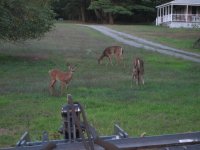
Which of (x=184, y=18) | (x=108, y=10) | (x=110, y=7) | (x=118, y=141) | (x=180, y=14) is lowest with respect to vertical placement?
(x=184, y=18)

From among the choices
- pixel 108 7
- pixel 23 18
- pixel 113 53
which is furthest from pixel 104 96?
pixel 108 7

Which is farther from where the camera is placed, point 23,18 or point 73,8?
point 73,8

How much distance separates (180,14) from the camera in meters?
67.9

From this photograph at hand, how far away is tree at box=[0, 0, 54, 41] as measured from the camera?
74.9 ft

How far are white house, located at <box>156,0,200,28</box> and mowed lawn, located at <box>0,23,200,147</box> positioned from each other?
3873cm

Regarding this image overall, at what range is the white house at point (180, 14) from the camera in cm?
6636

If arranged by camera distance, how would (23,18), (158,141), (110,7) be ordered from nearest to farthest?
(158,141) → (23,18) → (110,7)

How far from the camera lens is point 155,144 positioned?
11.9 feet

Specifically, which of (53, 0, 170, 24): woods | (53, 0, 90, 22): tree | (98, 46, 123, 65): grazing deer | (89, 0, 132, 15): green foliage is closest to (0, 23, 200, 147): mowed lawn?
(98, 46, 123, 65): grazing deer

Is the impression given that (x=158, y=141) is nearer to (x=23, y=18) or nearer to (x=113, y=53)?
(x=23, y=18)

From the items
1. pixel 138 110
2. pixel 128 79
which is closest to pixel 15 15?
pixel 128 79

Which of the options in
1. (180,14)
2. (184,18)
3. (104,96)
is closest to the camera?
(104,96)

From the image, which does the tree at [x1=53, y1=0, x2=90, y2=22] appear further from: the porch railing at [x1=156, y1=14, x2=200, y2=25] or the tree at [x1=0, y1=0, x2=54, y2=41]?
the tree at [x1=0, y1=0, x2=54, y2=41]

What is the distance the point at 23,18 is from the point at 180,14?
1823 inches
